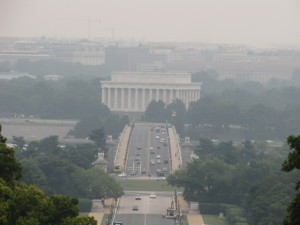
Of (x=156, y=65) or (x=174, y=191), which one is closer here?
(x=174, y=191)

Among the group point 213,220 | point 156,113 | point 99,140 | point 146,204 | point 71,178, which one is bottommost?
point 156,113

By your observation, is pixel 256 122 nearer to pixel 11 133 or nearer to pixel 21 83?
pixel 11 133

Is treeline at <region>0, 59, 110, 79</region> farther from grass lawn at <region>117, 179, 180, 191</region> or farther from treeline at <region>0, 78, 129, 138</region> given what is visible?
grass lawn at <region>117, 179, 180, 191</region>

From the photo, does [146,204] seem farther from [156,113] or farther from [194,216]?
[156,113]

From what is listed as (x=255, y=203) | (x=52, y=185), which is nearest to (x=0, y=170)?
(x=255, y=203)

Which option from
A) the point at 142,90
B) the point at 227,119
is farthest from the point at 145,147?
the point at 142,90

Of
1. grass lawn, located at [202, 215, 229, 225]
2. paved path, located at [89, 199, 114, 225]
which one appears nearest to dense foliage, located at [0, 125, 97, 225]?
→ grass lawn, located at [202, 215, 229, 225]
